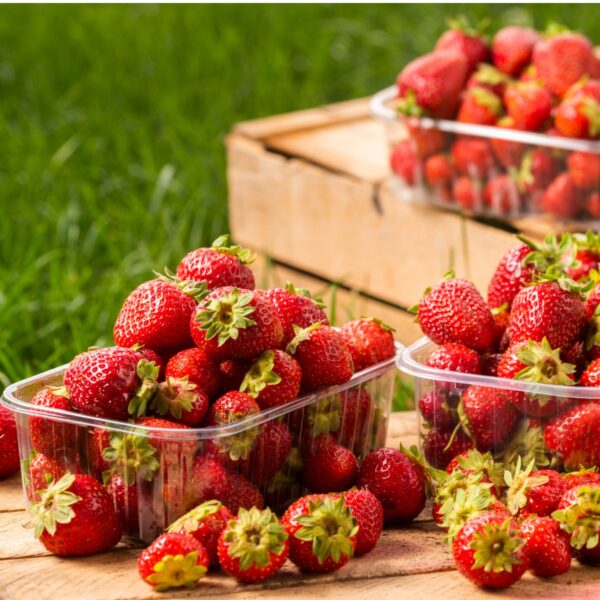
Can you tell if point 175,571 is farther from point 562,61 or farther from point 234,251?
point 562,61

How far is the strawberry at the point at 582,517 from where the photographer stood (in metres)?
1.38

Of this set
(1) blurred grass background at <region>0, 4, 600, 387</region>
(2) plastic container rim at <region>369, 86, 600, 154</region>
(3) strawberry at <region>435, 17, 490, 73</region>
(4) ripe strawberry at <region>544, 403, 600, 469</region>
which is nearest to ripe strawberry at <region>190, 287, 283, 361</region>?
(4) ripe strawberry at <region>544, 403, 600, 469</region>

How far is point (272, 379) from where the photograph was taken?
1.43 meters

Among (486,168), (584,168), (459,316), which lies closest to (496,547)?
(459,316)

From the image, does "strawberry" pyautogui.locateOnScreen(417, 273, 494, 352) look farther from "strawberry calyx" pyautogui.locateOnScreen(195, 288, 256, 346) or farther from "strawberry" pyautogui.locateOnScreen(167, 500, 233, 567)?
"strawberry" pyautogui.locateOnScreen(167, 500, 233, 567)

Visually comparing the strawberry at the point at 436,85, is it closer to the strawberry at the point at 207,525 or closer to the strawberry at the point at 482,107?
the strawberry at the point at 482,107

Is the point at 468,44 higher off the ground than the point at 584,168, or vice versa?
the point at 468,44

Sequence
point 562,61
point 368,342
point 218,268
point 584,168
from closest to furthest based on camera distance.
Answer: point 218,268, point 368,342, point 584,168, point 562,61

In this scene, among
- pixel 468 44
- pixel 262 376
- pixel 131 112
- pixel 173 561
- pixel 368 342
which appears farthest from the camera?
pixel 131 112

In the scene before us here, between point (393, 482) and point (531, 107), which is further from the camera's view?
point (531, 107)

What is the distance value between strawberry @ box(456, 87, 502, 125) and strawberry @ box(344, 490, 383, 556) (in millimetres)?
1308

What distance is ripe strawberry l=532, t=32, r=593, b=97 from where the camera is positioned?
256 centimetres

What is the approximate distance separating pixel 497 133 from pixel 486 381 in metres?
1.13

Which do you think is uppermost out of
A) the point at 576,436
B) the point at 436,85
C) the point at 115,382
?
the point at 436,85
